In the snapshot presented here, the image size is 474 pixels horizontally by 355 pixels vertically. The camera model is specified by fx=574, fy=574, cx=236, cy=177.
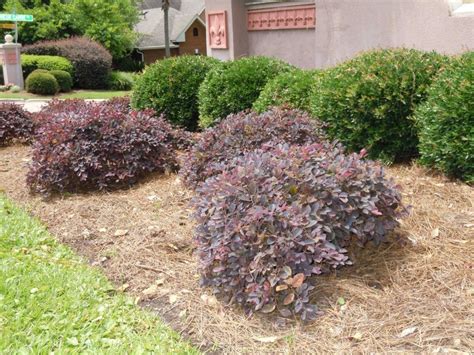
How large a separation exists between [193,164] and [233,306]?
2.34 metres

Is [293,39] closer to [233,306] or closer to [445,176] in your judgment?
[445,176]

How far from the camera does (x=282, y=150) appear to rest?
4047 mm

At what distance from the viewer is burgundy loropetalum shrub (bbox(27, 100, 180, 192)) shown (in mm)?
5992

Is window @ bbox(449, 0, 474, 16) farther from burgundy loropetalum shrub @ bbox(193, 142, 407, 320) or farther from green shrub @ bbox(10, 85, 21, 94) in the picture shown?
green shrub @ bbox(10, 85, 21, 94)

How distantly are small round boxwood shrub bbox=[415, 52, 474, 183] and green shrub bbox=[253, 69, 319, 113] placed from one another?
172cm

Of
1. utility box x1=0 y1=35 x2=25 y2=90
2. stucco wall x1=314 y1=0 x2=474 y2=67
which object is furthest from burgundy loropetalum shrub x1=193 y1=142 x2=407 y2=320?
utility box x1=0 y1=35 x2=25 y2=90

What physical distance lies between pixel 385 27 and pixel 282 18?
227cm

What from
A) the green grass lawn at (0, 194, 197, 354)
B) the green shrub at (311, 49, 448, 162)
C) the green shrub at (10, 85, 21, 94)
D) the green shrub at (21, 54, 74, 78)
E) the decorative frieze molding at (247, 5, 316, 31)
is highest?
the green shrub at (21, 54, 74, 78)

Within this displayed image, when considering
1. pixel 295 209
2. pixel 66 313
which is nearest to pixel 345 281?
pixel 295 209

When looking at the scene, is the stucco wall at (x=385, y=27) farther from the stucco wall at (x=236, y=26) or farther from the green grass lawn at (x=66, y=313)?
the green grass lawn at (x=66, y=313)

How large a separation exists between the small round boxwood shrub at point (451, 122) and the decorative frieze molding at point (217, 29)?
5.86m

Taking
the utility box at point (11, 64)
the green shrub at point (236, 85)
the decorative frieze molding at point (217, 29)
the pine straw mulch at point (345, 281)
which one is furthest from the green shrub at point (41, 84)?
the pine straw mulch at point (345, 281)

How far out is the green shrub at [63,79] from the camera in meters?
26.5

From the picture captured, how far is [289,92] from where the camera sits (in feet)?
22.3
